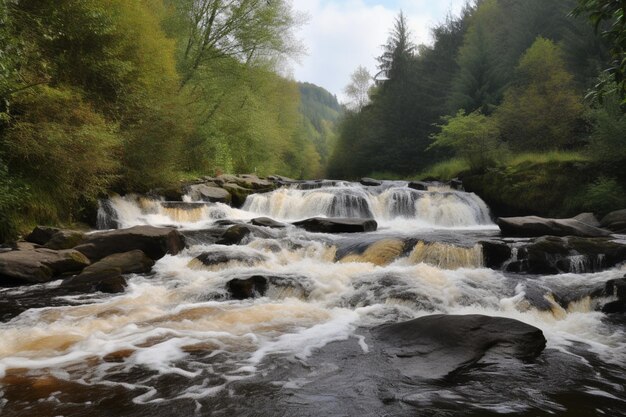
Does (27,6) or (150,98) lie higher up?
(27,6)

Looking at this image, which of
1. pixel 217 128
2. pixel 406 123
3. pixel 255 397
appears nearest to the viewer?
pixel 255 397

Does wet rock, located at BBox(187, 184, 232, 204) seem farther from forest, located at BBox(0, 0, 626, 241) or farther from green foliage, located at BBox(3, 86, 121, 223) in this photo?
green foliage, located at BBox(3, 86, 121, 223)

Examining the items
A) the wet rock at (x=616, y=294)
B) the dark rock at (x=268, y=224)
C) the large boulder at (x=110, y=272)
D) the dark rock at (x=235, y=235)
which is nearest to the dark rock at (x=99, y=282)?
the large boulder at (x=110, y=272)

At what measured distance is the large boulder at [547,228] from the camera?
382 inches

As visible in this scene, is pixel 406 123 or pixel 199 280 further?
pixel 406 123

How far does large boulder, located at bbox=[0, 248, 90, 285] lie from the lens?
7013 millimetres

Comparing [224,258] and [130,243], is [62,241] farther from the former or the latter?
[224,258]

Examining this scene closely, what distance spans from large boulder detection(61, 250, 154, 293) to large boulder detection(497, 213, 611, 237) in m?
9.20

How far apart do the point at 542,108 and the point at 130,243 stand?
18841 mm

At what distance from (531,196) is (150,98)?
45.8ft

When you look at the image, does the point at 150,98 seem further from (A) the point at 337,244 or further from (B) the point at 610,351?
(B) the point at 610,351

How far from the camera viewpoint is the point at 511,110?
19672 mm

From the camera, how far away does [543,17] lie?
26953mm

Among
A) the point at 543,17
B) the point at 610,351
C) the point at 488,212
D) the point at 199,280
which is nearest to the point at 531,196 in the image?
the point at 488,212
